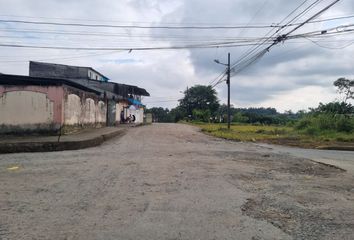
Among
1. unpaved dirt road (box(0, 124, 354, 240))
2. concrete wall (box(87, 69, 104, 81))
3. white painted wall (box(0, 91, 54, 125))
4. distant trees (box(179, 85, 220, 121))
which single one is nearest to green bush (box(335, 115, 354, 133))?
unpaved dirt road (box(0, 124, 354, 240))

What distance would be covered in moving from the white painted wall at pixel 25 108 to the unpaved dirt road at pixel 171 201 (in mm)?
7803

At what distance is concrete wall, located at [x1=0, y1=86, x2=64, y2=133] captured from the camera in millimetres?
20344

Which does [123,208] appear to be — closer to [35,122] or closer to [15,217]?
[15,217]

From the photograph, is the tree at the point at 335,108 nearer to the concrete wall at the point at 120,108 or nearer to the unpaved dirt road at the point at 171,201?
the concrete wall at the point at 120,108

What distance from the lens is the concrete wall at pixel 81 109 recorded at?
22.3 meters

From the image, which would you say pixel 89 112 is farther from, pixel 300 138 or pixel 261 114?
pixel 261 114

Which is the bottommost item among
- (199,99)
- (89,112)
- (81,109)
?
(89,112)

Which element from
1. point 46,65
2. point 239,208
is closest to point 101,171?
point 239,208

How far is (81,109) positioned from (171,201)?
62.2 ft

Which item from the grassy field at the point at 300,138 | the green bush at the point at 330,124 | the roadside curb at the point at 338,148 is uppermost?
the green bush at the point at 330,124

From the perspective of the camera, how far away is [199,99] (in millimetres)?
107250

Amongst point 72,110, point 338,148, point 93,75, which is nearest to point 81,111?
point 72,110

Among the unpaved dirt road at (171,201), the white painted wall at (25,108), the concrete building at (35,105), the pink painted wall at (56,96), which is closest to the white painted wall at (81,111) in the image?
the concrete building at (35,105)

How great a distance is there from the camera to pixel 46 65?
54062 mm
